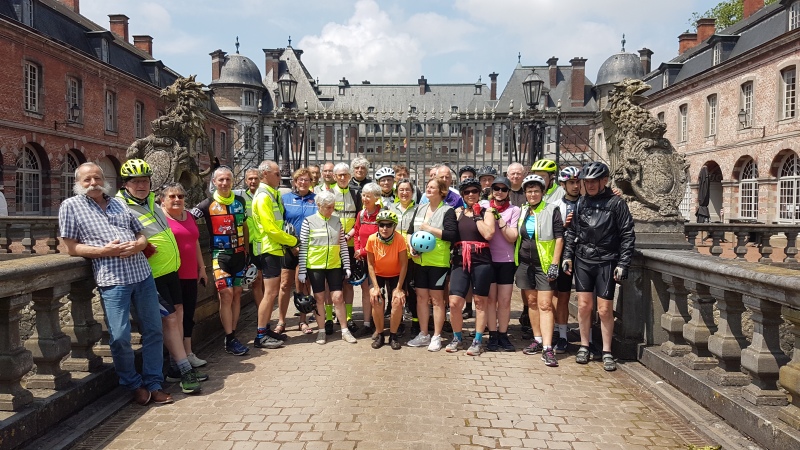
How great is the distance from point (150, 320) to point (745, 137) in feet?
88.6

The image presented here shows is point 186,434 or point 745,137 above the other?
→ point 745,137

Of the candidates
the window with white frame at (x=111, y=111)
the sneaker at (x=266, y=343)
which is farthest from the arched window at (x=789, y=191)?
the window with white frame at (x=111, y=111)

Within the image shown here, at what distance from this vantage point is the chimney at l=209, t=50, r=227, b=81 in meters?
47.0

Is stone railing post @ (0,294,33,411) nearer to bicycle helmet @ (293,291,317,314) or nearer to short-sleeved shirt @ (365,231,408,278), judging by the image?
bicycle helmet @ (293,291,317,314)

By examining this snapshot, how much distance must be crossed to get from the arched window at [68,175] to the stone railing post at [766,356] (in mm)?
24000

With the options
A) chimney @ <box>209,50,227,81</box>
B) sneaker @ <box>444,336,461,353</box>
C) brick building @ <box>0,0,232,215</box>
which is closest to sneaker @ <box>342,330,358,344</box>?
sneaker @ <box>444,336,461,353</box>

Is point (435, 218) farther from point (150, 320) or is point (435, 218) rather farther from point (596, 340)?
point (150, 320)

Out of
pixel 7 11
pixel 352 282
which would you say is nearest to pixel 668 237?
pixel 352 282

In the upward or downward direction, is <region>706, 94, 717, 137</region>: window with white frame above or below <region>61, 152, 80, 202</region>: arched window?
above

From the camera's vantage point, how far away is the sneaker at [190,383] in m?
4.41

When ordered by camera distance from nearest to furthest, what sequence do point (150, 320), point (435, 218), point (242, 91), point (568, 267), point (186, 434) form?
point (186, 434), point (150, 320), point (568, 267), point (435, 218), point (242, 91)

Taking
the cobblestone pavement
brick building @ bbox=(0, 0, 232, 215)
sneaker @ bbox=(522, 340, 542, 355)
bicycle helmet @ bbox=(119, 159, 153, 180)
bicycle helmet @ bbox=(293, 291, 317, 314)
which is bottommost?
the cobblestone pavement

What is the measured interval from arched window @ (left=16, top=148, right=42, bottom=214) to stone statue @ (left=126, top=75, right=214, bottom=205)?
17222mm

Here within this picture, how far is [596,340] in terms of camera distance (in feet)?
19.4
